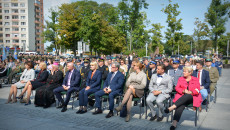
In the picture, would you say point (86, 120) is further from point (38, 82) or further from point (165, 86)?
point (38, 82)

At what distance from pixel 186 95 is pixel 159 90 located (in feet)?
2.97

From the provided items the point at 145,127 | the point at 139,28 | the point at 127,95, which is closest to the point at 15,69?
the point at 127,95

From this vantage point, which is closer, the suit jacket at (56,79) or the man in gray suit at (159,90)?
the man in gray suit at (159,90)

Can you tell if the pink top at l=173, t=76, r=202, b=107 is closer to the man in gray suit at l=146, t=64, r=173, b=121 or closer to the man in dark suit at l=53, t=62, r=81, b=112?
the man in gray suit at l=146, t=64, r=173, b=121

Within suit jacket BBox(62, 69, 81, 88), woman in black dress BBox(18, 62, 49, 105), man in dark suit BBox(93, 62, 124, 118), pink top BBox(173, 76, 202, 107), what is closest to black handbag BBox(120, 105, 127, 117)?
man in dark suit BBox(93, 62, 124, 118)

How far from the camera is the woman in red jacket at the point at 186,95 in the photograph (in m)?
5.09

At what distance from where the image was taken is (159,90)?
5.92 meters

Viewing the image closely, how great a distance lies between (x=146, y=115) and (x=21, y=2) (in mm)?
85900

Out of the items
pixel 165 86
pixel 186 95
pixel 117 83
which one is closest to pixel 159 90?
pixel 165 86

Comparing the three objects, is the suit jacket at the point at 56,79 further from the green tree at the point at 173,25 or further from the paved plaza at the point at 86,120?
the green tree at the point at 173,25

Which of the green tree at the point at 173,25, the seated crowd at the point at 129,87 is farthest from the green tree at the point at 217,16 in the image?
the seated crowd at the point at 129,87

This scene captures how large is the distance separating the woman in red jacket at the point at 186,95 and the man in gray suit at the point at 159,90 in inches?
14.0

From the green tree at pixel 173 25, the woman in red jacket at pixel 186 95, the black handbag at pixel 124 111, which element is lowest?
the black handbag at pixel 124 111

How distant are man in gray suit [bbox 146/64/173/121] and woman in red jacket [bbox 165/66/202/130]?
1.17ft
